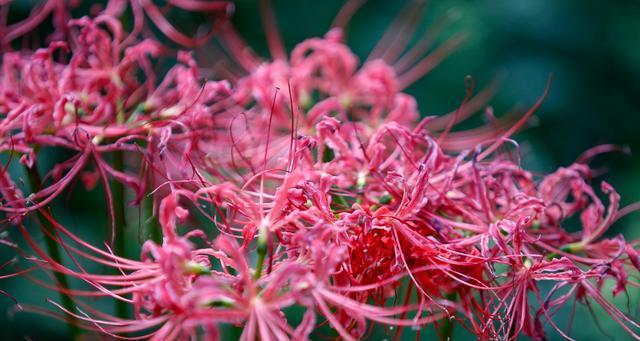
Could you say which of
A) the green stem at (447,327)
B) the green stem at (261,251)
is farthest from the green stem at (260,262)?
the green stem at (447,327)

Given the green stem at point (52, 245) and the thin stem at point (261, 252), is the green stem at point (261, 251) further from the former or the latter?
the green stem at point (52, 245)

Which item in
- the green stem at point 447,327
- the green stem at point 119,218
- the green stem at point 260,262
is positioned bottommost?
the green stem at point 447,327

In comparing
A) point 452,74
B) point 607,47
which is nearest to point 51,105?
point 452,74

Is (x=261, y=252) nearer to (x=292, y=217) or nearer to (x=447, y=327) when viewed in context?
(x=292, y=217)

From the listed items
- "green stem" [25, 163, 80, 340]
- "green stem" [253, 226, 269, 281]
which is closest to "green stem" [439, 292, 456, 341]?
"green stem" [253, 226, 269, 281]

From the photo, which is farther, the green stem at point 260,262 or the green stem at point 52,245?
the green stem at point 52,245

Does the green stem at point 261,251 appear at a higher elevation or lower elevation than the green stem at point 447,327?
higher

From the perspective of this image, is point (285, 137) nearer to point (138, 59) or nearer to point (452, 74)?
point (138, 59)

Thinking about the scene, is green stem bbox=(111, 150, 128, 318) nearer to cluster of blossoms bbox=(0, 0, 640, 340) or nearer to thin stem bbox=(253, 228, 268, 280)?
cluster of blossoms bbox=(0, 0, 640, 340)
